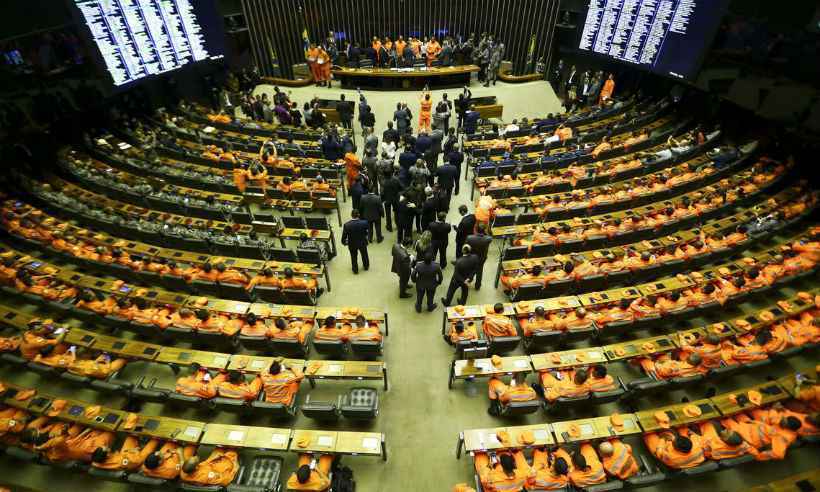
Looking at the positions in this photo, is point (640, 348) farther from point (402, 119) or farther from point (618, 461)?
point (402, 119)

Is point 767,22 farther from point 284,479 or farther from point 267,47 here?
point 267,47

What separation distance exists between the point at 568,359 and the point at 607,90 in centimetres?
1383

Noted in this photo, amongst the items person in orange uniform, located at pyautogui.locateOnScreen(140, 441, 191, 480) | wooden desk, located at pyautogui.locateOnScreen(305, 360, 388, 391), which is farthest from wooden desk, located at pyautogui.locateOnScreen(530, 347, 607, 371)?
person in orange uniform, located at pyautogui.locateOnScreen(140, 441, 191, 480)

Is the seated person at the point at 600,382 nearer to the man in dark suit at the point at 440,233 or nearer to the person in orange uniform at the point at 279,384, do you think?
the man in dark suit at the point at 440,233

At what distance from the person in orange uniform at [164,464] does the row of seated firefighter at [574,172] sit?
8114mm

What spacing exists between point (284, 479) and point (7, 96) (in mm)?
11937

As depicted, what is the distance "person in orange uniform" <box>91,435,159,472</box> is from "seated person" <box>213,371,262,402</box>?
96 centimetres

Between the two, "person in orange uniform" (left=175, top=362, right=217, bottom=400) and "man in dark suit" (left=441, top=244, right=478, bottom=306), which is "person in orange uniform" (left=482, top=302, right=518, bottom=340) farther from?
"person in orange uniform" (left=175, top=362, right=217, bottom=400)

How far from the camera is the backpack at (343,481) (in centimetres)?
478

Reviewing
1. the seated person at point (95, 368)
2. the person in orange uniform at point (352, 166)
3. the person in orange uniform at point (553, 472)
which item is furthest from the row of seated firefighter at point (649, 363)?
the person in orange uniform at point (352, 166)

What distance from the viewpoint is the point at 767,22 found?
32.0 ft

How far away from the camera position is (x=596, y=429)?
503cm

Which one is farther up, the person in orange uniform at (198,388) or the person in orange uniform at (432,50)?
the person in orange uniform at (432,50)

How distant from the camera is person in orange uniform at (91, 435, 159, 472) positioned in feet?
15.4
